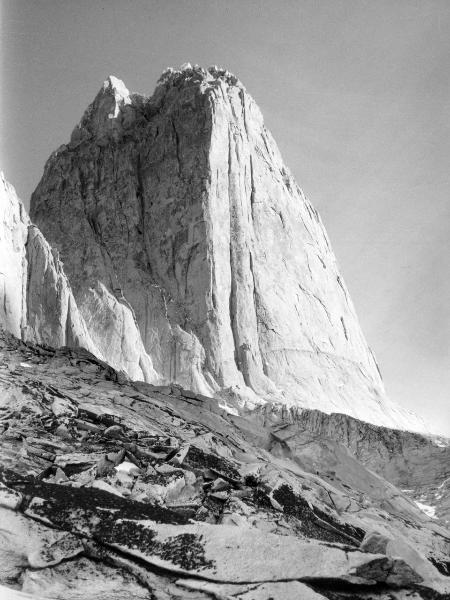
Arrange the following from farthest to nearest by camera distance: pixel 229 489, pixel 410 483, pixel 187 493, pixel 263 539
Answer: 1. pixel 410 483
2. pixel 229 489
3. pixel 187 493
4. pixel 263 539

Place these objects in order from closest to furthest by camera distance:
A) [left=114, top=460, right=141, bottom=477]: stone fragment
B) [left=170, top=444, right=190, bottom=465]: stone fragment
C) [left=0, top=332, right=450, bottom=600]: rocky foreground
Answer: [left=0, top=332, right=450, bottom=600]: rocky foreground, [left=114, top=460, right=141, bottom=477]: stone fragment, [left=170, top=444, right=190, bottom=465]: stone fragment

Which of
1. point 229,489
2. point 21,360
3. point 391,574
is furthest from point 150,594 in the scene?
point 21,360

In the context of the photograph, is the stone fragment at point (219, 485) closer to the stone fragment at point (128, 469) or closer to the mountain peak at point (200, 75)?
the stone fragment at point (128, 469)

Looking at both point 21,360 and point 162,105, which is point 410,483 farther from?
point 162,105

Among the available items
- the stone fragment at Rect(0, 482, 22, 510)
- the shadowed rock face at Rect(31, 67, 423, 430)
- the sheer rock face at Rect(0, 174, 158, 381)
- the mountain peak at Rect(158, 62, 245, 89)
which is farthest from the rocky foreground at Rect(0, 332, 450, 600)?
the mountain peak at Rect(158, 62, 245, 89)

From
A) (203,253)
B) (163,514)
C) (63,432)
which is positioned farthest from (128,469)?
(203,253)

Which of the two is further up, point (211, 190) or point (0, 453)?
point (211, 190)

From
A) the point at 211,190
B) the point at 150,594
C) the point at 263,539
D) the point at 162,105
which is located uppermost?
the point at 162,105

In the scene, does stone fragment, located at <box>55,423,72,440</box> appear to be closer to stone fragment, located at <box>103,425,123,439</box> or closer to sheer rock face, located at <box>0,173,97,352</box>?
stone fragment, located at <box>103,425,123,439</box>
